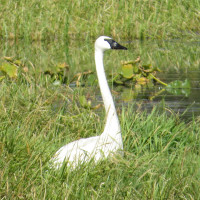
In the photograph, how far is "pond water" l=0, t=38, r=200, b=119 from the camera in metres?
8.65

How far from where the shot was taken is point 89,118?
6.05m

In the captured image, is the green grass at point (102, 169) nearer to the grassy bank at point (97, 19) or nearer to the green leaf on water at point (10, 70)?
the green leaf on water at point (10, 70)

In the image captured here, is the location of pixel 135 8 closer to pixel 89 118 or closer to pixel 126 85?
pixel 126 85

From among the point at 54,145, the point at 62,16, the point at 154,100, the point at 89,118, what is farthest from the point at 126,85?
the point at 62,16

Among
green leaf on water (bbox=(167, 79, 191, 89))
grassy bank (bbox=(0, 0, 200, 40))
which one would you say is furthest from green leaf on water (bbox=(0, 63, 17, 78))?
grassy bank (bbox=(0, 0, 200, 40))

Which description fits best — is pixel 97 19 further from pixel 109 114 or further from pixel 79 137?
pixel 109 114

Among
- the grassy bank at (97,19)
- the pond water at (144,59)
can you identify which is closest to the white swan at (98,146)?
the pond water at (144,59)

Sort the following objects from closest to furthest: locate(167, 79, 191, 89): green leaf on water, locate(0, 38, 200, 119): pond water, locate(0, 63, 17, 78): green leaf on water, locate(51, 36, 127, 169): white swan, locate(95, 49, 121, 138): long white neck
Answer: locate(51, 36, 127, 169): white swan
locate(95, 49, 121, 138): long white neck
locate(0, 63, 17, 78): green leaf on water
locate(0, 38, 200, 119): pond water
locate(167, 79, 191, 89): green leaf on water

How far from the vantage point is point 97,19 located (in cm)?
1606

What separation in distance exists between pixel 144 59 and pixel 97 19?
12.6ft

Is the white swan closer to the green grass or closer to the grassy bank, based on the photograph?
the green grass

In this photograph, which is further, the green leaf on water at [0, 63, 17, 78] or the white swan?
the green leaf on water at [0, 63, 17, 78]

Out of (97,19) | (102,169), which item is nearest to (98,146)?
(102,169)

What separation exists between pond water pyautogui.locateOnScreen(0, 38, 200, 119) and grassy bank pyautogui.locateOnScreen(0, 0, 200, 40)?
14.2 inches
